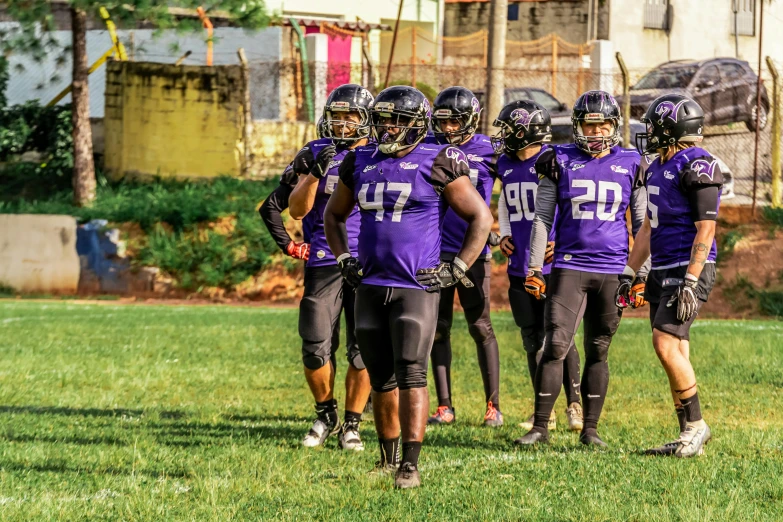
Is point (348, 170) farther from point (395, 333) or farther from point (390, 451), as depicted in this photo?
point (390, 451)

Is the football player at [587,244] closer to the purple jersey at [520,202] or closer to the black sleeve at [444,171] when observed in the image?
the purple jersey at [520,202]

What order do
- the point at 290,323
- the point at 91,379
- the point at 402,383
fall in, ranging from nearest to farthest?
1. the point at 402,383
2. the point at 91,379
3. the point at 290,323

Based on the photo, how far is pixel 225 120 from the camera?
22938mm

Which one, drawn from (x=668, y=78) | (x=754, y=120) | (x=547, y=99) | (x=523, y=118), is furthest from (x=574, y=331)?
(x=668, y=78)

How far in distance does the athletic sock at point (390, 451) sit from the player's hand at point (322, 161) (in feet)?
5.91

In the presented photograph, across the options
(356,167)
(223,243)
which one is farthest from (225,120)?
(356,167)

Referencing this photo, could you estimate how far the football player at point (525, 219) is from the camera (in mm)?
8570

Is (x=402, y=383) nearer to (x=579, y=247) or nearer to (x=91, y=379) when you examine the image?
(x=579, y=247)

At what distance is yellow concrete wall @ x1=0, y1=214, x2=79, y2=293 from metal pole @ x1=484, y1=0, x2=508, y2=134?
7.75 metres

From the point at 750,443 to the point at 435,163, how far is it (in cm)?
279

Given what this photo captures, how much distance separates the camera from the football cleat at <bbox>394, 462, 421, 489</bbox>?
20.5ft

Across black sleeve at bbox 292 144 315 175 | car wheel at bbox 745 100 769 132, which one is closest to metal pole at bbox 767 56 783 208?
car wheel at bbox 745 100 769 132

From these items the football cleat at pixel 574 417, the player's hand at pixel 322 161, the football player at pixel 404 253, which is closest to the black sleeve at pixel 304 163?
the player's hand at pixel 322 161

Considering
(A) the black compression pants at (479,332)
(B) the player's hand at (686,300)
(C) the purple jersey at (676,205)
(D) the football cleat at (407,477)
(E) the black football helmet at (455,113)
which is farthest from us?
(A) the black compression pants at (479,332)
